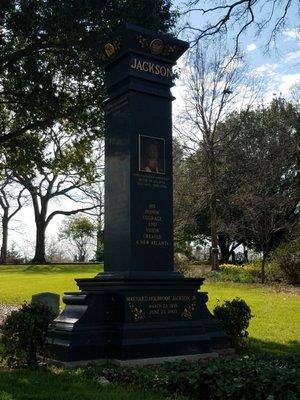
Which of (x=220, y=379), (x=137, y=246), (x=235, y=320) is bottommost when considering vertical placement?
(x=220, y=379)

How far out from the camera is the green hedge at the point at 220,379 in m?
5.84

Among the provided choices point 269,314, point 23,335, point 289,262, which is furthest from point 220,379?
point 289,262

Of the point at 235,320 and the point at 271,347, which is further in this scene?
the point at 271,347

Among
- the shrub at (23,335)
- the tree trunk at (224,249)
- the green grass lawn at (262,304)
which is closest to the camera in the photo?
the shrub at (23,335)

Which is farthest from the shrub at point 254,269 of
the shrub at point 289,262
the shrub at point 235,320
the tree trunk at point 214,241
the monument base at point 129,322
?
the monument base at point 129,322

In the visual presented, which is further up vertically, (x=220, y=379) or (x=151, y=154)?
(x=151, y=154)

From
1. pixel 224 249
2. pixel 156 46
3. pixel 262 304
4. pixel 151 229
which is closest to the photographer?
pixel 151 229

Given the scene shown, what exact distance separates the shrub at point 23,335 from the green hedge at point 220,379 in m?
1.17

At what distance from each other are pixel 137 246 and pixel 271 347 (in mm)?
3524

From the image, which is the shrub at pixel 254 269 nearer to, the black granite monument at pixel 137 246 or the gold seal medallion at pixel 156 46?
the black granite monument at pixel 137 246

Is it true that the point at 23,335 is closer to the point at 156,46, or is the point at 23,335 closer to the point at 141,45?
the point at 141,45

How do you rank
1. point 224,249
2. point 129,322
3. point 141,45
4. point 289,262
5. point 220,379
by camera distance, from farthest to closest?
point 224,249 → point 289,262 → point 141,45 → point 129,322 → point 220,379

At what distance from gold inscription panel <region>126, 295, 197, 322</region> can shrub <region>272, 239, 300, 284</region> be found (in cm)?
1688

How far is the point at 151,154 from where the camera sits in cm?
1005
